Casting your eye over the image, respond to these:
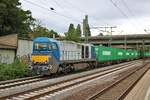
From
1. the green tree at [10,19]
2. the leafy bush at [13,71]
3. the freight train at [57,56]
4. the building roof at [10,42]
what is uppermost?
the green tree at [10,19]

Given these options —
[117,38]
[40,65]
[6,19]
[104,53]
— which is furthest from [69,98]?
[117,38]

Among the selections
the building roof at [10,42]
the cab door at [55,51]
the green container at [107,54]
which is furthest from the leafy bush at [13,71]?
the green container at [107,54]

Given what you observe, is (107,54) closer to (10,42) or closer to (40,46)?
(10,42)

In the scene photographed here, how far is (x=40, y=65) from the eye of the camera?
27.1 m

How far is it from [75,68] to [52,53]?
7.10m

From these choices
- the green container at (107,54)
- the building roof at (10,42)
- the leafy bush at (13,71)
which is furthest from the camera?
the green container at (107,54)

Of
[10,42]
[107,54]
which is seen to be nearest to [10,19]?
[107,54]

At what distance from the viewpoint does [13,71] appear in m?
27.6

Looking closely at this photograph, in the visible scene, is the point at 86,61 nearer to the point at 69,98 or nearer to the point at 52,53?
the point at 52,53

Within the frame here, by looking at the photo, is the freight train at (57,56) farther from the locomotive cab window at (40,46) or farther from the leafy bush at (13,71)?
the leafy bush at (13,71)

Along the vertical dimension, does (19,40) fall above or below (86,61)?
above

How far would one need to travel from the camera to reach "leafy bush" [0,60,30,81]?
26.4m

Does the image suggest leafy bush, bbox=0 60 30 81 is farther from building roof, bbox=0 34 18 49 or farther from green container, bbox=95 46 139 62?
green container, bbox=95 46 139 62

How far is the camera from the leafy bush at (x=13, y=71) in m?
26.4
